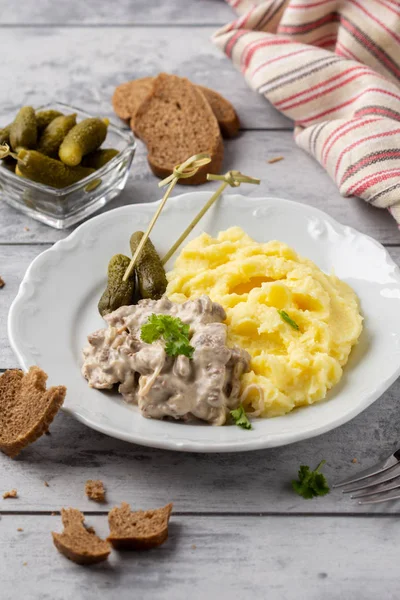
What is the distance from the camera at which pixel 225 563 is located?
293cm

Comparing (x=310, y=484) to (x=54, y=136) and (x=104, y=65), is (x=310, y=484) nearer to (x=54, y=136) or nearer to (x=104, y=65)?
(x=54, y=136)

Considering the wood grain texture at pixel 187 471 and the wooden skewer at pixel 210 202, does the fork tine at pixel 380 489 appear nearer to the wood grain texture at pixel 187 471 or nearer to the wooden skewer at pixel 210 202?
the wood grain texture at pixel 187 471

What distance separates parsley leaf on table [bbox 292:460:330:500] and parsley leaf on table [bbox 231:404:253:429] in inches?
11.9

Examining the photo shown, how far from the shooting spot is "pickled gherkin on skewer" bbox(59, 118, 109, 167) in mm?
4516

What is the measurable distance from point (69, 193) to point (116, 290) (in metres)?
0.97

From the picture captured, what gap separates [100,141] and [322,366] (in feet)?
7.34

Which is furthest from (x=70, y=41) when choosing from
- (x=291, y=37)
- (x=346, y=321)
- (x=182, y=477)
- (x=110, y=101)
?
(x=182, y=477)

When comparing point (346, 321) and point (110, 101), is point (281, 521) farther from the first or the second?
point (110, 101)

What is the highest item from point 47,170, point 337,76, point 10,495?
point 337,76

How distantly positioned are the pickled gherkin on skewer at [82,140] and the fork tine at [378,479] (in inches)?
98.3

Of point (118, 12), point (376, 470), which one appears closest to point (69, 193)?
point (376, 470)

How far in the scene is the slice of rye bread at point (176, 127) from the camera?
16.9ft

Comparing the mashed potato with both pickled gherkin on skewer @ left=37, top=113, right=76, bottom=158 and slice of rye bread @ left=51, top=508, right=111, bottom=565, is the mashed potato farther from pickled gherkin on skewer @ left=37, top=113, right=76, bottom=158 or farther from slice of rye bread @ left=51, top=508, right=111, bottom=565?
pickled gherkin on skewer @ left=37, top=113, right=76, bottom=158

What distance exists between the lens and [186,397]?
3164 mm
